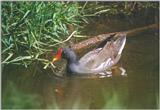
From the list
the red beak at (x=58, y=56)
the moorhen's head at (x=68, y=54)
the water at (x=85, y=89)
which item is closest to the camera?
the water at (x=85, y=89)

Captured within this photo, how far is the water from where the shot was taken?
21.0 feet

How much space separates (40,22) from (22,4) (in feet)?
1.23

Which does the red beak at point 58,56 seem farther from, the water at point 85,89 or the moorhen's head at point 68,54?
the water at point 85,89

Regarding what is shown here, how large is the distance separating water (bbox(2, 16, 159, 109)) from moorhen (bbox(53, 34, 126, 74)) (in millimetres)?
153

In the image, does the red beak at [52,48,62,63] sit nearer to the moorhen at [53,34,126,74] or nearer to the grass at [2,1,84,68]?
the moorhen at [53,34,126,74]

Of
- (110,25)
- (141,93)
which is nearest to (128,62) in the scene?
(141,93)

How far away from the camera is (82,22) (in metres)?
8.68

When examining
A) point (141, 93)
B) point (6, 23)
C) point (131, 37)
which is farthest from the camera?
point (131, 37)

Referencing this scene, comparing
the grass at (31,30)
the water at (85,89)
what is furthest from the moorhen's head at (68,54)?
the water at (85,89)

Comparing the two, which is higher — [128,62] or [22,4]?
[22,4]

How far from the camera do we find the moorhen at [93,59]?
722 cm

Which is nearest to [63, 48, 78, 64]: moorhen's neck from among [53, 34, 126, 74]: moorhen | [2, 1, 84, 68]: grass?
[53, 34, 126, 74]: moorhen

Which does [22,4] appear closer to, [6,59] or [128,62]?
[6,59]

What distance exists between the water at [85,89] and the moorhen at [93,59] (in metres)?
0.15
